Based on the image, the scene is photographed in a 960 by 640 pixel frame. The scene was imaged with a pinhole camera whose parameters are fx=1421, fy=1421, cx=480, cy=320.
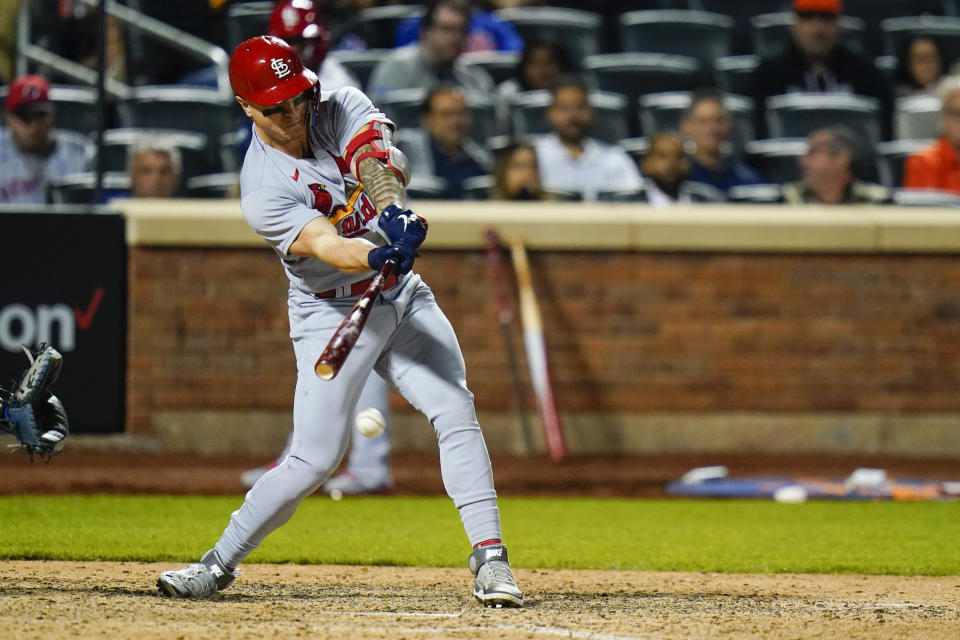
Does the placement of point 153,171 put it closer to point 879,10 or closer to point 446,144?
point 446,144

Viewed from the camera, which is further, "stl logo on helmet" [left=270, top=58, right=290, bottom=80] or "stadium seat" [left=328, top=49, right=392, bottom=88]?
"stadium seat" [left=328, top=49, right=392, bottom=88]

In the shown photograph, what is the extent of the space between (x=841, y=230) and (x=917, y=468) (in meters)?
1.59

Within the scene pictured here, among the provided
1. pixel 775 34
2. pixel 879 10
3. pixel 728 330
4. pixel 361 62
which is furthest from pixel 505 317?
pixel 879 10

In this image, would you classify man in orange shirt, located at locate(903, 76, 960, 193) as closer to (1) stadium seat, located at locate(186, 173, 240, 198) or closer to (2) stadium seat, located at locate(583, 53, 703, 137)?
(2) stadium seat, located at locate(583, 53, 703, 137)

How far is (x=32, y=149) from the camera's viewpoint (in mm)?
9008

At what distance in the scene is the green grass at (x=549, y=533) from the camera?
5.68m

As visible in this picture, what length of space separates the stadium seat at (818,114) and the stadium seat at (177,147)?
388cm

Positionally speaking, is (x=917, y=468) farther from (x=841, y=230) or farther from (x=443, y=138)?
(x=443, y=138)

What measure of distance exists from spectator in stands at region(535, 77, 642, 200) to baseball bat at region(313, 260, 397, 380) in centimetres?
556

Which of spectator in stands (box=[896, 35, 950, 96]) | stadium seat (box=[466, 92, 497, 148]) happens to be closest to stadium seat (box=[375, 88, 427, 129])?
stadium seat (box=[466, 92, 497, 148])

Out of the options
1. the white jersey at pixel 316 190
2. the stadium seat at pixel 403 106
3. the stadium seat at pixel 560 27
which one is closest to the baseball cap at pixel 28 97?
the stadium seat at pixel 403 106

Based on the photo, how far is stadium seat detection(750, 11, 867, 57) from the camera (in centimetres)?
1112

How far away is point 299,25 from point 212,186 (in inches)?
105

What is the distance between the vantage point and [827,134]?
30.1ft
